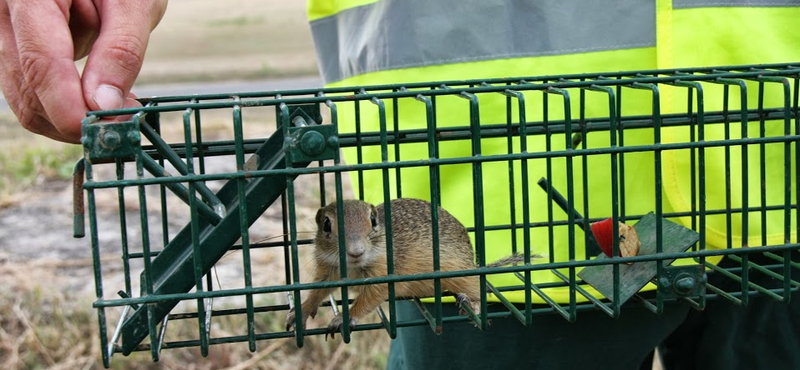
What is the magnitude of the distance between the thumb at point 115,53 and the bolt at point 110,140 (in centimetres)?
31

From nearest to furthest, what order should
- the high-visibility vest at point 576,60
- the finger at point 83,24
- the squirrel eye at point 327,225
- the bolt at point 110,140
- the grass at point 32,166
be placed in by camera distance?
the bolt at point 110,140, the finger at point 83,24, the squirrel eye at point 327,225, the high-visibility vest at point 576,60, the grass at point 32,166

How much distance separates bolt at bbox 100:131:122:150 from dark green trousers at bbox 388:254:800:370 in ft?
3.46

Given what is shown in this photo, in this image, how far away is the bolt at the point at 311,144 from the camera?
124 cm

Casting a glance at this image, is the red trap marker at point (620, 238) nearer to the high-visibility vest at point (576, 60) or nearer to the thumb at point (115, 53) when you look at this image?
the high-visibility vest at point (576, 60)

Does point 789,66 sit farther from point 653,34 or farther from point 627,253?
point 627,253

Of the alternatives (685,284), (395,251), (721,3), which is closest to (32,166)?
(395,251)

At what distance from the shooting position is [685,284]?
1.43 m

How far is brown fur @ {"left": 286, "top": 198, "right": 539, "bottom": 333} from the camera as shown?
1748 millimetres

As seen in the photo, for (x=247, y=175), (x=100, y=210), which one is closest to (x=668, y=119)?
(x=247, y=175)

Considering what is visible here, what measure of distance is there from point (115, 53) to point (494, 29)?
0.91 m

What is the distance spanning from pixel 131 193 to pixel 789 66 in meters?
3.77

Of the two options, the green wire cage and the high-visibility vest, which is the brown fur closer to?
the green wire cage

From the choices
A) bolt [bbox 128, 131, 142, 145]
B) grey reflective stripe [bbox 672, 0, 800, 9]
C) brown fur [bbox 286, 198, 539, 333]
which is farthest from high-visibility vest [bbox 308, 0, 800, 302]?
bolt [bbox 128, 131, 142, 145]

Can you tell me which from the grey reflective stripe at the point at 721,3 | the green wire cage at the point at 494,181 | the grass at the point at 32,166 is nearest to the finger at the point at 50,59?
the green wire cage at the point at 494,181
